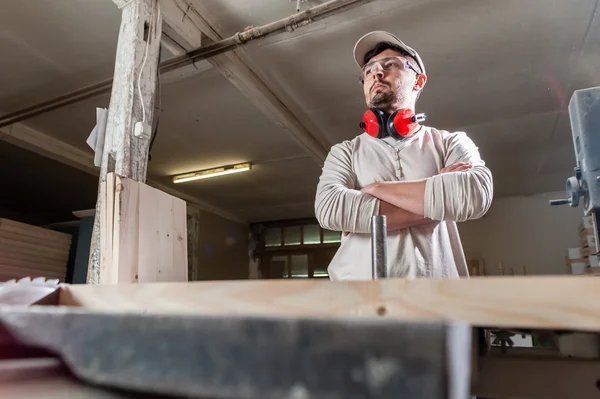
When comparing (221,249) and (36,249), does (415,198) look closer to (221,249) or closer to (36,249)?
(36,249)

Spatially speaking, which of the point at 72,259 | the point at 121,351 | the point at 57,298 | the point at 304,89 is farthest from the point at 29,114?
the point at 121,351

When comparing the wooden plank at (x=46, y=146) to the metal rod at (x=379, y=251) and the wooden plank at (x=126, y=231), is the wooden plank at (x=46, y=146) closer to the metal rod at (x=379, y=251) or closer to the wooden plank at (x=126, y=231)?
the wooden plank at (x=126, y=231)

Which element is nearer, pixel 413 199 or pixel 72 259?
pixel 413 199

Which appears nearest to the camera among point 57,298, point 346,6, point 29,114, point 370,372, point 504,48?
point 370,372

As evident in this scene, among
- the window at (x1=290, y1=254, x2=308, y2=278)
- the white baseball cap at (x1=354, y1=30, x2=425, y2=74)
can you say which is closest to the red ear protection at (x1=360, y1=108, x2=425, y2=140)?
the white baseball cap at (x1=354, y1=30, x2=425, y2=74)

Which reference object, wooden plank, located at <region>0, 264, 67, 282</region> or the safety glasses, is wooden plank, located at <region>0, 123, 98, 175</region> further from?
the safety glasses

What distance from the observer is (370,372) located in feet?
1.07

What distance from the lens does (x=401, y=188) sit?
1252mm

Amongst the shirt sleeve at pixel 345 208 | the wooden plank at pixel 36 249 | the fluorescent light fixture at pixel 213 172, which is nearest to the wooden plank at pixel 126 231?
the shirt sleeve at pixel 345 208

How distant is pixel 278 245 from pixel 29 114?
18.3 feet

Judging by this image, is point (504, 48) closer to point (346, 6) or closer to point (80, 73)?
point (346, 6)

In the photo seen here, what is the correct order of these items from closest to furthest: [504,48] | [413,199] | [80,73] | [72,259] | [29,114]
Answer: [413,199]
[504,48]
[80,73]
[29,114]
[72,259]

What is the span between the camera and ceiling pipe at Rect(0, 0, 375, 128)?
2.52 metres

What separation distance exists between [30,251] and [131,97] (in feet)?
10.8
